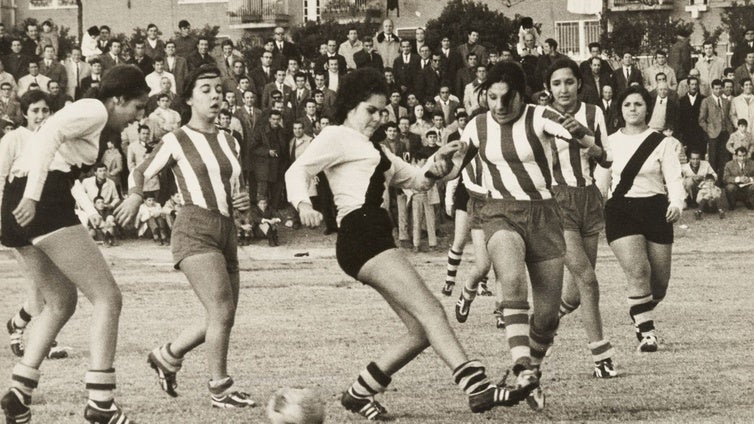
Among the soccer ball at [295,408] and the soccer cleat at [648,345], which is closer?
the soccer ball at [295,408]

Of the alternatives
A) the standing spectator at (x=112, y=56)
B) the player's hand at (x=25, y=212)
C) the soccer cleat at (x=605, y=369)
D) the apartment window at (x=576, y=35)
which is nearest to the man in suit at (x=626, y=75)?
the standing spectator at (x=112, y=56)

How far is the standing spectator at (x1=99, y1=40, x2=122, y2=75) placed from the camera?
76.4ft

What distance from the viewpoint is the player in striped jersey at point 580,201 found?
9.88 metres

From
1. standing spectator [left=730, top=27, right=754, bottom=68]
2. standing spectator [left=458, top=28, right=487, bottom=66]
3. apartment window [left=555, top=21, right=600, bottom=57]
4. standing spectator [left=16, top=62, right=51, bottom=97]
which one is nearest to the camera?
standing spectator [left=16, top=62, right=51, bottom=97]

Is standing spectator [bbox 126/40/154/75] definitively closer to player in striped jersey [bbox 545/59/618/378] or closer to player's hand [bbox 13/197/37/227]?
player in striped jersey [bbox 545/59/618/378]

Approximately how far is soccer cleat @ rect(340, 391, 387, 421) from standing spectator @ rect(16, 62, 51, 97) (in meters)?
15.8

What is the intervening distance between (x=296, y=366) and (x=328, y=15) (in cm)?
3578

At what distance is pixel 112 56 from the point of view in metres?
23.6

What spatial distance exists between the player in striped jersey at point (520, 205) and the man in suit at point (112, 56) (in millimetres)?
15676

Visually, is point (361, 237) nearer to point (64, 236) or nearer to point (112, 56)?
point (64, 236)

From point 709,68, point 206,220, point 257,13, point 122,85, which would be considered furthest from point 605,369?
point 257,13

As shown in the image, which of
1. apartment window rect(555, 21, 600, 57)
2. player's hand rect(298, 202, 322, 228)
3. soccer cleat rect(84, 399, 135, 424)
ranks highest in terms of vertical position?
apartment window rect(555, 21, 600, 57)

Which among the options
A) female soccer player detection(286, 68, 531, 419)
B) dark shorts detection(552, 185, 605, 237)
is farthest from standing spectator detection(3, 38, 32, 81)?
female soccer player detection(286, 68, 531, 419)

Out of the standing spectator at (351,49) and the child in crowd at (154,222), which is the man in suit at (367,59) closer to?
the standing spectator at (351,49)
